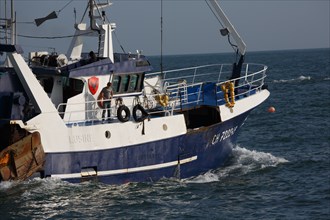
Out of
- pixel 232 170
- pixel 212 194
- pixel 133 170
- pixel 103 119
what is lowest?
pixel 212 194

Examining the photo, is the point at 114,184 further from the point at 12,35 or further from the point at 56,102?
the point at 12,35

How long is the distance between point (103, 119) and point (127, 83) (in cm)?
193

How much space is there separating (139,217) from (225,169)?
21.7 feet

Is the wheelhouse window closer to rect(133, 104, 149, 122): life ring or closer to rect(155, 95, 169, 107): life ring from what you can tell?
rect(155, 95, 169, 107): life ring

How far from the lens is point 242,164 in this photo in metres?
23.4

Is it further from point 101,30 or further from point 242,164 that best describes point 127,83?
point 242,164

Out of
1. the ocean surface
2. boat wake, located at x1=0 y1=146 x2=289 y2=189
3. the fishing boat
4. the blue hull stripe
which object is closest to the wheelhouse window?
the fishing boat

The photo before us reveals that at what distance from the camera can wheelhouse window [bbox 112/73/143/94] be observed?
67.1 feet

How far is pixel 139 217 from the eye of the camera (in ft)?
54.4

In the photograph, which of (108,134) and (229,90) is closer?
(108,134)

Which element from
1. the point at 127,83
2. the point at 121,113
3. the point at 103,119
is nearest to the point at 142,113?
the point at 121,113

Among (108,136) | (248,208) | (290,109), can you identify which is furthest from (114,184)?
(290,109)

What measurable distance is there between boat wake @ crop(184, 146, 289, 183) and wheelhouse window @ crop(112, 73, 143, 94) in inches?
129

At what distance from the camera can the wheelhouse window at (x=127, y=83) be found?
2045 centimetres
